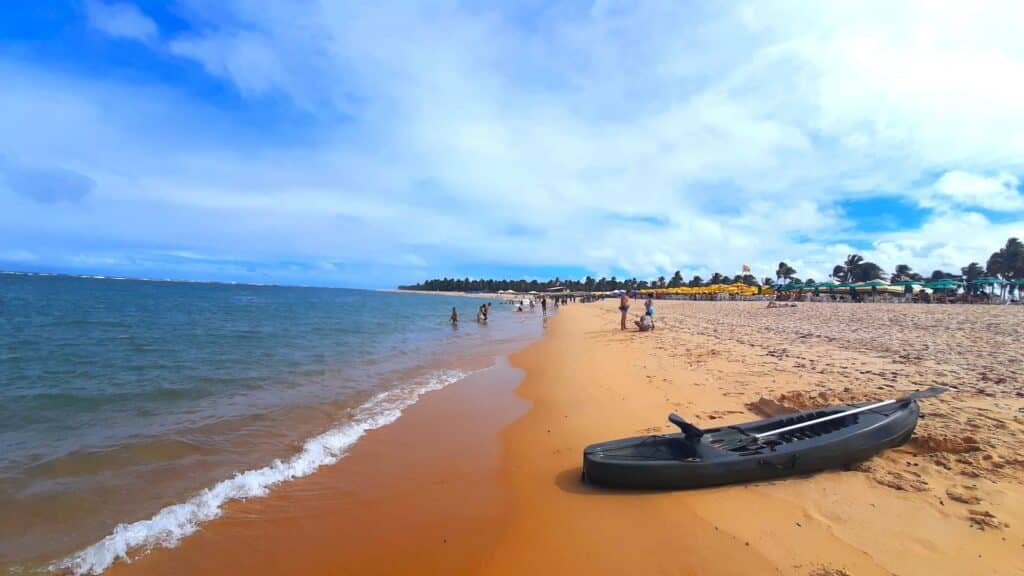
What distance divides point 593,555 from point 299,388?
8.87m

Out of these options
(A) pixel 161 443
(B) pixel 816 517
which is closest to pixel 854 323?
(B) pixel 816 517

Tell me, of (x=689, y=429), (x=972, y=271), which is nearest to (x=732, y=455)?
(x=689, y=429)

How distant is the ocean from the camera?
14.8 ft

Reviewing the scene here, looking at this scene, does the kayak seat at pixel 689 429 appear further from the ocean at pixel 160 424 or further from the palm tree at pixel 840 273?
the palm tree at pixel 840 273

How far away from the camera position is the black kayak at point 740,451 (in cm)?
467

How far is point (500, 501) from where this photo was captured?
494cm

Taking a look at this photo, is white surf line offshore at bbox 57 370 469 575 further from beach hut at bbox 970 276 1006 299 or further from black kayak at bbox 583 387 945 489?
beach hut at bbox 970 276 1006 299

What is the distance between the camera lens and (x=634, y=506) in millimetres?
4520

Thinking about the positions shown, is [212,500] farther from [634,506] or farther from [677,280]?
[677,280]

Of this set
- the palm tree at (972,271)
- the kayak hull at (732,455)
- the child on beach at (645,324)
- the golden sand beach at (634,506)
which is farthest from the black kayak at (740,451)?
the palm tree at (972,271)

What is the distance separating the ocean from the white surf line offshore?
0.02 metres

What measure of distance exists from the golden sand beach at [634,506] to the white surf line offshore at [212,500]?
0.22m

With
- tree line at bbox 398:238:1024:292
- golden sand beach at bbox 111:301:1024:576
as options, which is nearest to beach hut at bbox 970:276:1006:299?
tree line at bbox 398:238:1024:292

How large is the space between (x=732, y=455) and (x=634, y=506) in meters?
1.23
